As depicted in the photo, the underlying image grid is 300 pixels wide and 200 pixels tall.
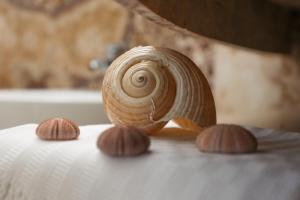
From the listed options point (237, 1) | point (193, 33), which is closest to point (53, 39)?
point (237, 1)

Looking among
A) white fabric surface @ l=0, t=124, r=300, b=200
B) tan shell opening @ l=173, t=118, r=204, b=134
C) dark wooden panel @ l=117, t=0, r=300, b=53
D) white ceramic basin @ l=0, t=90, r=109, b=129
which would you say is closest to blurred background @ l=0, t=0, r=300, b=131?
dark wooden panel @ l=117, t=0, r=300, b=53

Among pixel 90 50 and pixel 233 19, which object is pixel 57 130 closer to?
pixel 233 19

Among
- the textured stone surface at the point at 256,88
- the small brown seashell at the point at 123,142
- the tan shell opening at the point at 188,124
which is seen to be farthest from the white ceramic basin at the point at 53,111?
the small brown seashell at the point at 123,142

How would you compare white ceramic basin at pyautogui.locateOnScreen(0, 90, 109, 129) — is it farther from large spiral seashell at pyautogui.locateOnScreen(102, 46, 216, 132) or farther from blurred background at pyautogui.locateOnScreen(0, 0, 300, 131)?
large spiral seashell at pyautogui.locateOnScreen(102, 46, 216, 132)

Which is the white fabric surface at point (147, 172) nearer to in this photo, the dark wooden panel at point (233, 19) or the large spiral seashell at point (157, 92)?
the large spiral seashell at point (157, 92)

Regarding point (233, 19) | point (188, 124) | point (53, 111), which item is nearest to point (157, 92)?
point (188, 124)
